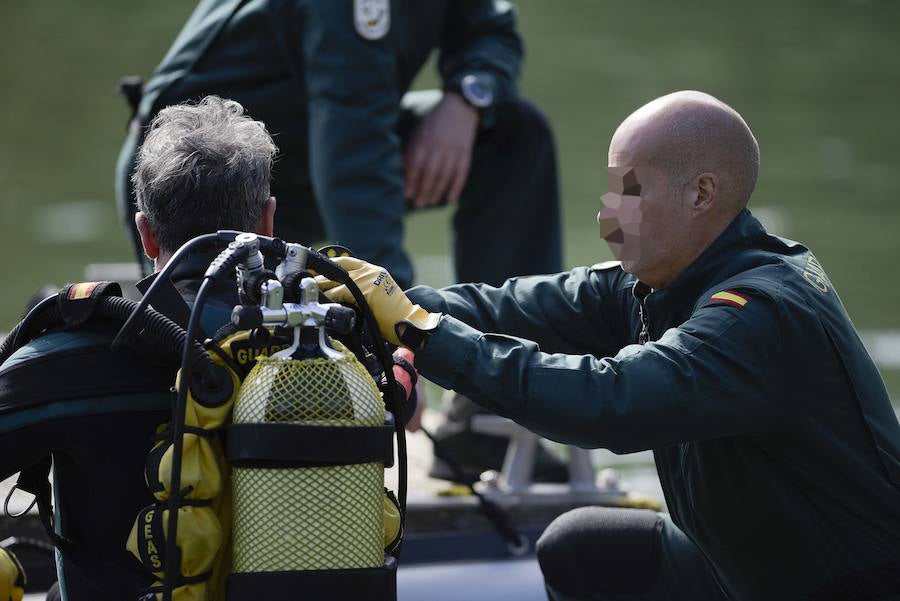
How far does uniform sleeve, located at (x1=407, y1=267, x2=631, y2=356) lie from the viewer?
100 inches

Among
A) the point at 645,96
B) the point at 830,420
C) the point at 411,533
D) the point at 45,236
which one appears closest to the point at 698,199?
the point at 830,420

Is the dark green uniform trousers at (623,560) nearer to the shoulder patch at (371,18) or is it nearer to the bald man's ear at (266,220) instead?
the bald man's ear at (266,220)

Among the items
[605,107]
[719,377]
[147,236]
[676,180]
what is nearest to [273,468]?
[147,236]

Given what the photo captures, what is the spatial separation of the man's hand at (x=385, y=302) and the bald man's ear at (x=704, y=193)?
19.6 inches

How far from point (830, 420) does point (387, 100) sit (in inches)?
68.0

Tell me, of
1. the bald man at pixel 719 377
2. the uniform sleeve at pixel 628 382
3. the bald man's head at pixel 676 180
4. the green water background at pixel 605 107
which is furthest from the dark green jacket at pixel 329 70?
the green water background at pixel 605 107

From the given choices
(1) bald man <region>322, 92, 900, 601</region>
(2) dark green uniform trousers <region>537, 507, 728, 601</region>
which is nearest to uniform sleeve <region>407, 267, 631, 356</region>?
(1) bald man <region>322, 92, 900, 601</region>

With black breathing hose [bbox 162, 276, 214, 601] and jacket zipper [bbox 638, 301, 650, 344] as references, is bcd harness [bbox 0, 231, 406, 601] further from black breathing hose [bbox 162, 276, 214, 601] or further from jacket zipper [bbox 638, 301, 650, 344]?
jacket zipper [bbox 638, 301, 650, 344]

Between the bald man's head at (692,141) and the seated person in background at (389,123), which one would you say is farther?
the seated person in background at (389,123)

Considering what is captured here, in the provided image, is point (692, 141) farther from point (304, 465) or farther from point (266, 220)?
point (304, 465)

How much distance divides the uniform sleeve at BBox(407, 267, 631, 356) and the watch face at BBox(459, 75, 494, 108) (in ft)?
4.30

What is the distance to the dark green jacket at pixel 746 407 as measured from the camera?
6.76ft

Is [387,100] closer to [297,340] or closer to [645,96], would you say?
[297,340]

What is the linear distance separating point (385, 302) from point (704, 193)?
59cm
